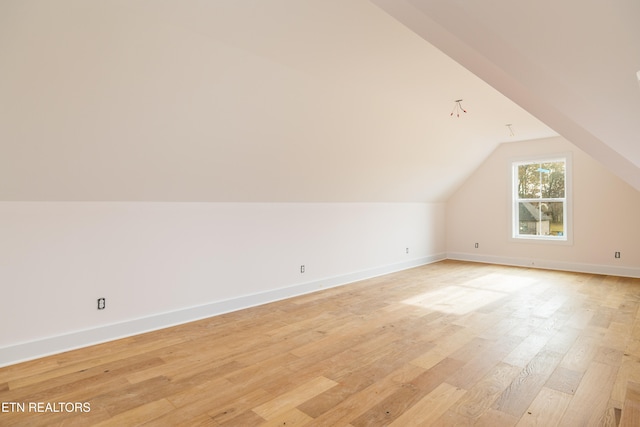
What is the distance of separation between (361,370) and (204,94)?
2394 millimetres

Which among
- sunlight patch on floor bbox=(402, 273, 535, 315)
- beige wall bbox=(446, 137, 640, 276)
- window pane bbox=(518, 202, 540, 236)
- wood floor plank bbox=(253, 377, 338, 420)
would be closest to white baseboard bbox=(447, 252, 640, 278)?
beige wall bbox=(446, 137, 640, 276)

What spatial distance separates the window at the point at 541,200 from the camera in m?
6.29

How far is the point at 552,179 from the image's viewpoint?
6402 mm

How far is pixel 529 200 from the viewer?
6.66 metres

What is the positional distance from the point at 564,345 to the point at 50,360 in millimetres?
4105

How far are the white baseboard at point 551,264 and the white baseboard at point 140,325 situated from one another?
11.5 feet

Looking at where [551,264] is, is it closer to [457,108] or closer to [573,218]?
[573,218]

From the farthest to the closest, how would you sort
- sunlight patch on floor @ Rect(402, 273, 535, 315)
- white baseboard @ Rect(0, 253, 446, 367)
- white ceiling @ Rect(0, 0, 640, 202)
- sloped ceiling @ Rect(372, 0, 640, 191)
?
sunlight patch on floor @ Rect(402, 273, 535, 315) < white baseboard @ Rect(0, 253, 446, 367) < white ceiling @ Rect(0, 0, 640, 202) < sloped ceiling @ Rect(372, 0, 640, 191)

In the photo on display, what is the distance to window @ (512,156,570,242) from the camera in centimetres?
629

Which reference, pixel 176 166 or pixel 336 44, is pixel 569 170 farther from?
pixel 176 166

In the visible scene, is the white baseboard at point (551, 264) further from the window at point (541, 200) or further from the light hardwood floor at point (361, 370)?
the light hardwood floor at point (361, 370)

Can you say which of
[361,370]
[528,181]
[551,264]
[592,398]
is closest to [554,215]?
[528,181]

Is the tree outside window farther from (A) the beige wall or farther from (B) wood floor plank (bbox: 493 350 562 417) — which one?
(B) wood floor plank (bbox: 493 350 562 417)

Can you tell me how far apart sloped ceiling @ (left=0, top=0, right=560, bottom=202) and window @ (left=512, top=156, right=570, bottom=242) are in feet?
8.94
